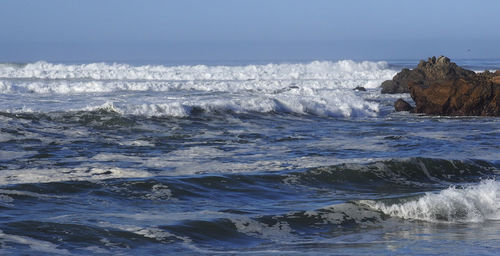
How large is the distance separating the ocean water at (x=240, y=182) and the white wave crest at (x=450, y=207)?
2 centimetres

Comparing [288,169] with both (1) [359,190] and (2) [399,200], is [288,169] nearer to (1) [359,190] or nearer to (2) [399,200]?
(1) [359,190]

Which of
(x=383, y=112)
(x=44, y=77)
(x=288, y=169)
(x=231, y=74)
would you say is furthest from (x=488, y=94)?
(x=44, y=77)

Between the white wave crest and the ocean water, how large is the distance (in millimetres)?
16

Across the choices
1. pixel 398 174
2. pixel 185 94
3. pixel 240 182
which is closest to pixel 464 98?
pixel 398 174

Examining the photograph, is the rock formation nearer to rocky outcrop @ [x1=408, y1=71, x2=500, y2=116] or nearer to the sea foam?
rocky outcrop @ [x1=408, y1=71, x2=500, y2=116]

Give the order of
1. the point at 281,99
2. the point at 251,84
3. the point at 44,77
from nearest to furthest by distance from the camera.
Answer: the point at 281,99
the point at 251,84
the point at 44,77

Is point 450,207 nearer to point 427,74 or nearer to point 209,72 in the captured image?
point 427,74

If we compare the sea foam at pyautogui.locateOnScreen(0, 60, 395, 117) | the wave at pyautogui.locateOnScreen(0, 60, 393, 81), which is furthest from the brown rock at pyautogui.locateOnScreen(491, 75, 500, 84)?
the wave at pyautogui.locateOnScreen(0, 60, 393, 81)

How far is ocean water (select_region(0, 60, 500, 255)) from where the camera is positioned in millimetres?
6203

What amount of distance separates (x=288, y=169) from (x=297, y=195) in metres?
1.33

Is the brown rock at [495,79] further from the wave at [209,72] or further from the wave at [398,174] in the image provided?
the wave at [209,72]

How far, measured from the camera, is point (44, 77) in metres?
43.2

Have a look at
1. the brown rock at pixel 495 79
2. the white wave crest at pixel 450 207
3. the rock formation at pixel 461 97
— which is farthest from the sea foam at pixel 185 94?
the white wave crest at pixel 450 207

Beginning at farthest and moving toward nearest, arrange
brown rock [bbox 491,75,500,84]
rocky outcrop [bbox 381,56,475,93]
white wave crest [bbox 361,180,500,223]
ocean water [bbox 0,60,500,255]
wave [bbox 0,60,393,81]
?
1. wave [bbox 0,60,393,81]
2. rocky outcrop [bbox 381,56,475,93]
3. brown rock [bbox 491,75,500,84]
4. white wave crest [bbox 361,180,500,223]
5. ocean water [bbox 0,60,500,255]
